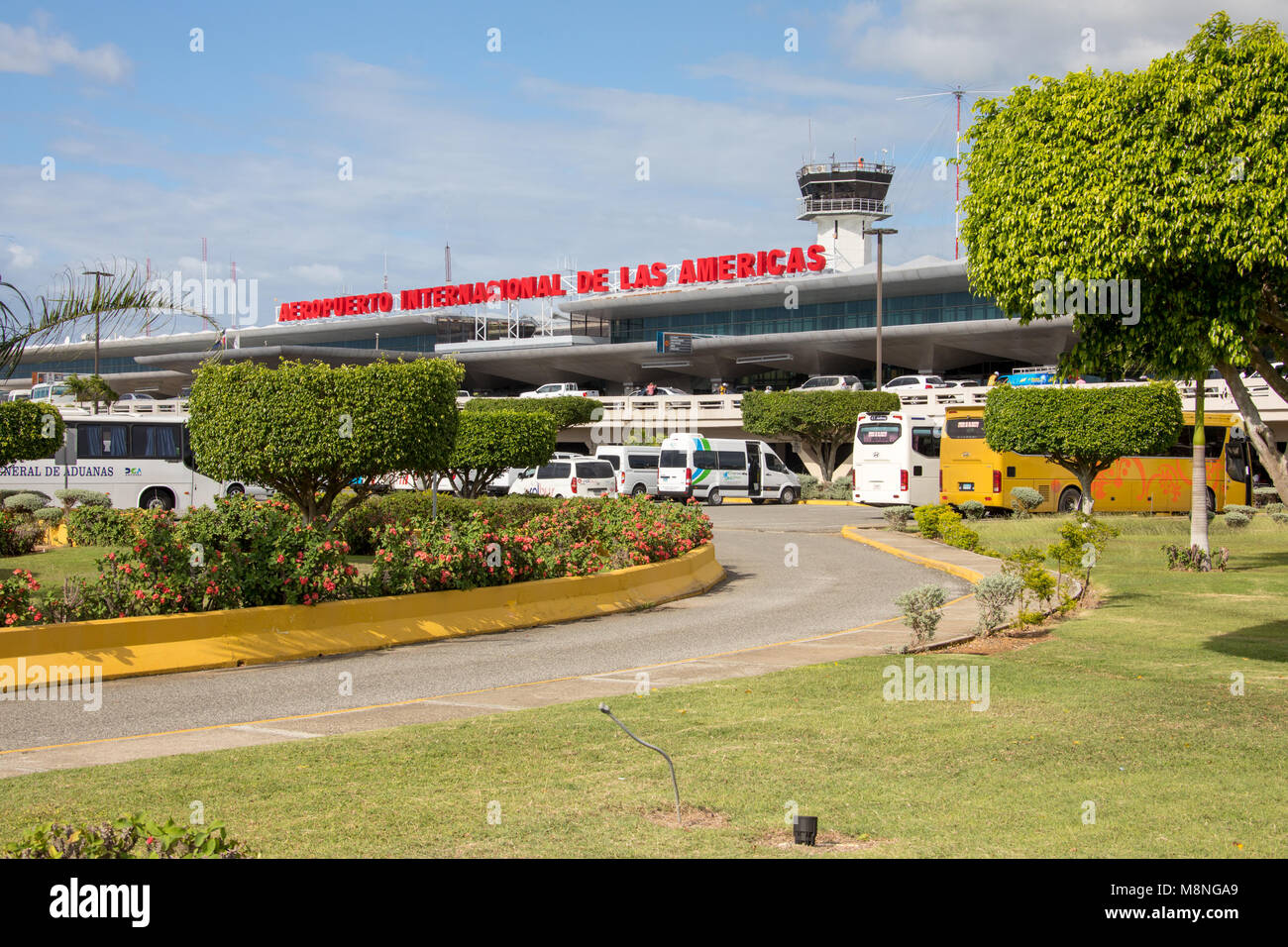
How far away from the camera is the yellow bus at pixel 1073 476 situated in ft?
113

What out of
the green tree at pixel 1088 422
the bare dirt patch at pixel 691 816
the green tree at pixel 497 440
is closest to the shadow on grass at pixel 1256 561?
the green tree at pixel 1088 422

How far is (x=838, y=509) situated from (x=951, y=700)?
107 ft

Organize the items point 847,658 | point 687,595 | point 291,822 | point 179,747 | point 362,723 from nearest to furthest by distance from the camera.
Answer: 1. point 291,822
2. point 179,747
3. point 362,723
4. point 847,658
5. point 687,595

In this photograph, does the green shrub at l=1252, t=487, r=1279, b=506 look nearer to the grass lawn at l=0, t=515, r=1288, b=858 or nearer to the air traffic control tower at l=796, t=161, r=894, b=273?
the grass lawn at l=0, t=515, r=1288, b=858

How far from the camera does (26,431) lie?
19.2m

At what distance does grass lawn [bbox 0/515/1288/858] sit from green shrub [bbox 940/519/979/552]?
1386 cm

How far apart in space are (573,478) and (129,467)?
43.9 feet

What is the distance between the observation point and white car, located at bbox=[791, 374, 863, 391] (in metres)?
54.8

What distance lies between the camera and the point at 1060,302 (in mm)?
10031

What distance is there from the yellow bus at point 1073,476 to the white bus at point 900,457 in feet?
3.30

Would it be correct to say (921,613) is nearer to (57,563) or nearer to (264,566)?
(264,566)

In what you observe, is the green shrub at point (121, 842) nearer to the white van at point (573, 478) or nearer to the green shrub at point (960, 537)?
the green shrub at point (960, 537)
